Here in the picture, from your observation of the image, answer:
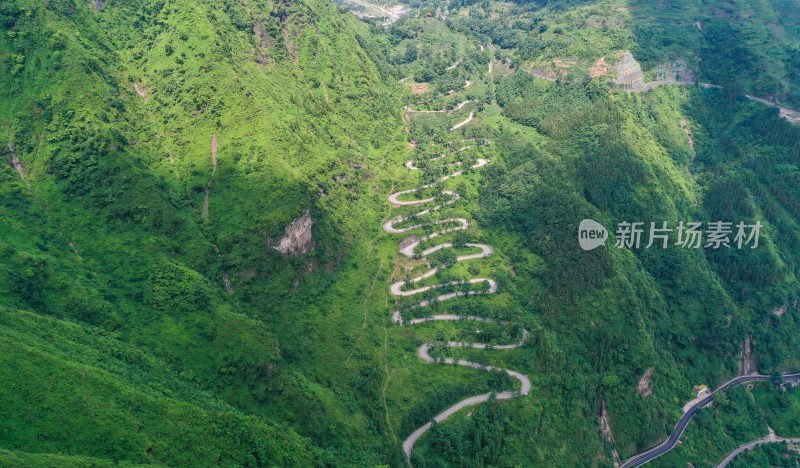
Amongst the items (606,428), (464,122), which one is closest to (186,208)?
(606,428)

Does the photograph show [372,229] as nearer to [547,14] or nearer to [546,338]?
[546,338]

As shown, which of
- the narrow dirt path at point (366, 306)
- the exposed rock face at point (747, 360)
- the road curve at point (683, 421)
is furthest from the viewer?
the exposed rock face at point (747, 360)

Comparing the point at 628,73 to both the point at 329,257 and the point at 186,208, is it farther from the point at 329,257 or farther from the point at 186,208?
the point at 186,208

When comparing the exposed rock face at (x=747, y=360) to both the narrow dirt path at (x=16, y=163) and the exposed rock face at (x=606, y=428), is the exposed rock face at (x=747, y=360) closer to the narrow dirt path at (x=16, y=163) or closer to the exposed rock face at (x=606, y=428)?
the exposed rock face at (x=606, y=428)

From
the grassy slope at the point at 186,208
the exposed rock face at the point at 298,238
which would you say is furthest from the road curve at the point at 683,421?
the exposed rock face at the point at 298,238

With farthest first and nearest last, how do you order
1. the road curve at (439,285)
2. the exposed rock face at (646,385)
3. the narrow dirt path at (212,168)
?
the exposed rock face at (646,385), the narrow dirt path at (212,168), the road curve at (439,285)

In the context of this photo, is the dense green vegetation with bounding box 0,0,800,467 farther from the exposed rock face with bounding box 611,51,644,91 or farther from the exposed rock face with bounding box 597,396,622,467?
the exposed rock face with bounding box 611,51,644,91

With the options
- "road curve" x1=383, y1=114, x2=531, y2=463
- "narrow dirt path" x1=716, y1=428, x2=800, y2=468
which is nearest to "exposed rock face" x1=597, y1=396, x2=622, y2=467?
"road curve" x1=383, y1=114, x2=531, y2=463
